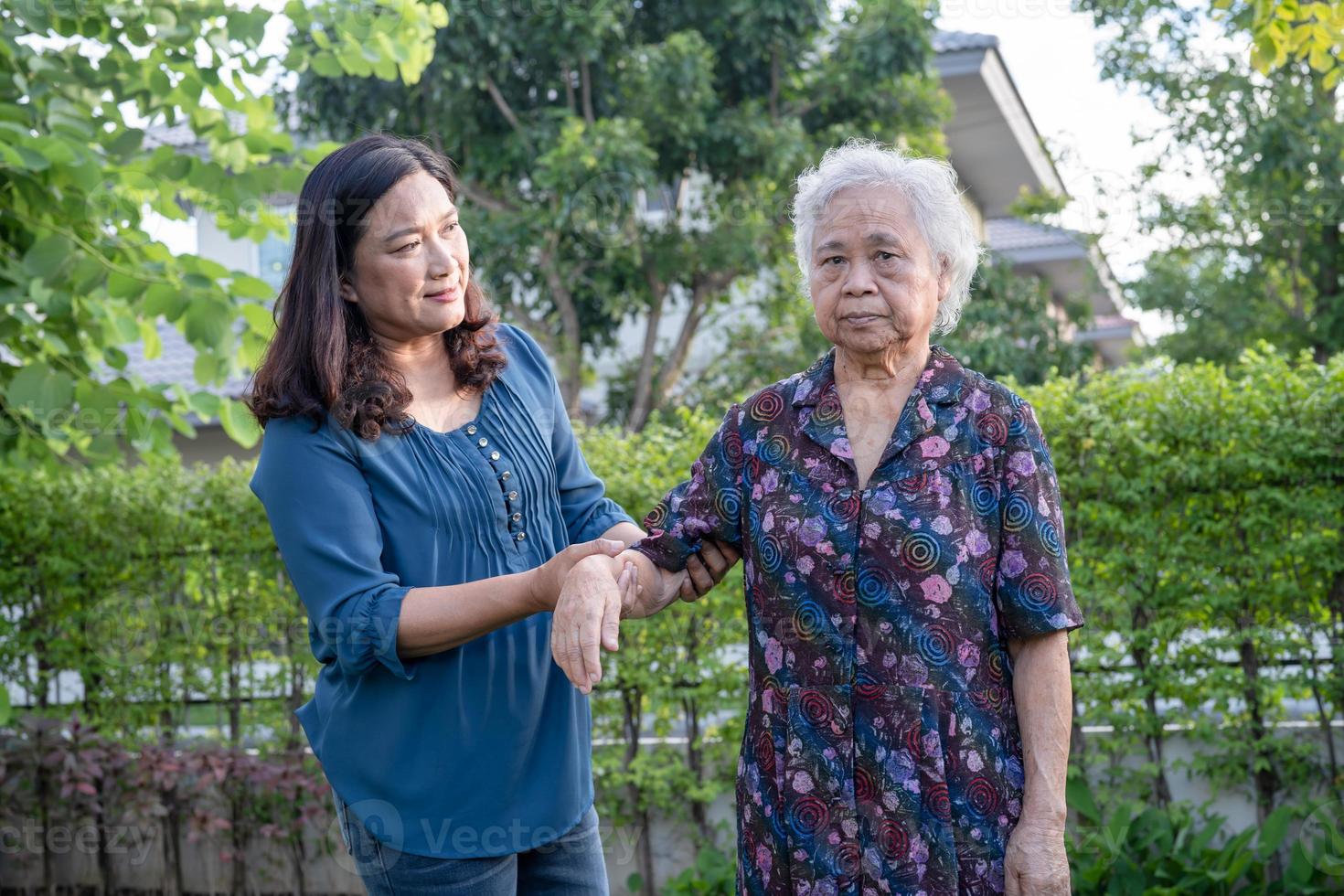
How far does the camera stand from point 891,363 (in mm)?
2225

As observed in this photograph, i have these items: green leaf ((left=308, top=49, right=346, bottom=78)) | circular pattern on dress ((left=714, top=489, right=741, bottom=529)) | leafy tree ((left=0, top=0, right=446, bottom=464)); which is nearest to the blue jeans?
circular pattern on dress ((left=714, top=489, right=741, bottom=529))

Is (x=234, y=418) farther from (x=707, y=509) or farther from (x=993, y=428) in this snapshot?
(x=993, y=428)

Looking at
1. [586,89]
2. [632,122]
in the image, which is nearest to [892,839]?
[632,122]

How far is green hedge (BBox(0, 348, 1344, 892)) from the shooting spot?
15.0 feet

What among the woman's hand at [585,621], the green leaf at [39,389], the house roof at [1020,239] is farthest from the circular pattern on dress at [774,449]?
the house roof at [1020,239]

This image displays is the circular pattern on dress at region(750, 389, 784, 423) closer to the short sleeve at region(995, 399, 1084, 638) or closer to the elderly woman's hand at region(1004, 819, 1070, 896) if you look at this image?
the short sleeve at region(995, 399, 1084, 638)

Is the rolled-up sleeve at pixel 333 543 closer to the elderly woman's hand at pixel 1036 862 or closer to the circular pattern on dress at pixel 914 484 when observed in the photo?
the circular pattern on dress at pixel 914 484

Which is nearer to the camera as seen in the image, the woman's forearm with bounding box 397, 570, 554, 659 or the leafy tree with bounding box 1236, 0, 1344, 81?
the woman's forearm with bounding box 397, 570, 554, 659

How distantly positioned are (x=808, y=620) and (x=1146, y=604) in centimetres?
308

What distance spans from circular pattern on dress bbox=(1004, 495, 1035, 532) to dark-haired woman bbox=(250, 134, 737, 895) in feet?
1.76

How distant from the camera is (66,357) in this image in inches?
191

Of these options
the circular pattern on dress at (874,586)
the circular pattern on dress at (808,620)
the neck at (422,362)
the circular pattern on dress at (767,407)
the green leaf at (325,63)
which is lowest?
the circular pattern on dress at (808,620)

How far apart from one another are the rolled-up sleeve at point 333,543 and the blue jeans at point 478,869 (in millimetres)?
305

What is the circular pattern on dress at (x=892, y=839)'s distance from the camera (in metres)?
2.03
